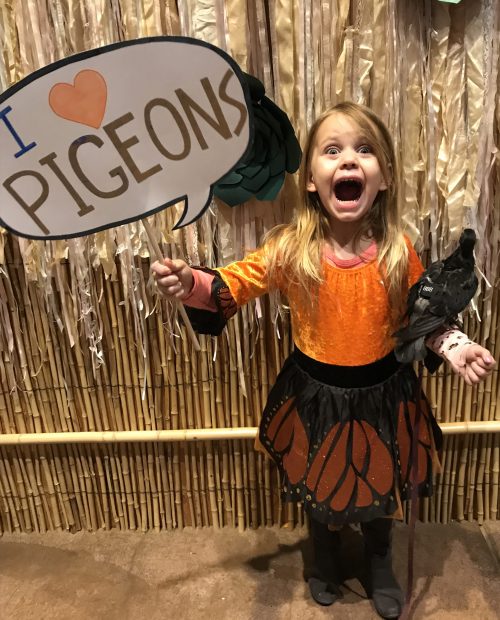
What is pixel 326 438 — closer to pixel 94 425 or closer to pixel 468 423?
pixel 468 423

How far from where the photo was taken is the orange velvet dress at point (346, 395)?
3.26 feet

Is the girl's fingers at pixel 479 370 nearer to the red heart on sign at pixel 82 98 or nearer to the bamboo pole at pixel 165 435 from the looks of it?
the bamboo pole at pixel 165 435

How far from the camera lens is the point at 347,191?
0.95 metres

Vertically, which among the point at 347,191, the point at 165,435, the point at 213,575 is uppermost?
the point at 347,191

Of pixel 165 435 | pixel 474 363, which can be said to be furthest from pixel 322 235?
pixel 165 435

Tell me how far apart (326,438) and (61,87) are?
0.73 m

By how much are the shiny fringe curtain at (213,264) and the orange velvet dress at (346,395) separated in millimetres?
197

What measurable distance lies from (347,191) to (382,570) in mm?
817

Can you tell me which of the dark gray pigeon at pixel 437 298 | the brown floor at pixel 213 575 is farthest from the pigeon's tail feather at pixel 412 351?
the brown floor at pixel 213 575

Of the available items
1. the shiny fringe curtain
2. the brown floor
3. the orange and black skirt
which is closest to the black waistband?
the orange and black skirt

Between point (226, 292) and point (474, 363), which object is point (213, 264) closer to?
point (226, 292)

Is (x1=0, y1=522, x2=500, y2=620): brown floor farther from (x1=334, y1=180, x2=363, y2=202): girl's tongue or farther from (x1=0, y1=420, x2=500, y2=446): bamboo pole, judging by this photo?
(x1=334, y1=180, x2=363, y2=202): girl's tongue

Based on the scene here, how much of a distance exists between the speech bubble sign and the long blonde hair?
0.67 feet

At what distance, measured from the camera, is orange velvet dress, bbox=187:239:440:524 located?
0.99 meters
